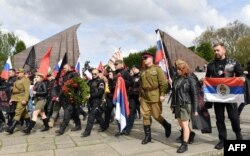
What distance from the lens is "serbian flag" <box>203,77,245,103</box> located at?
6.34m

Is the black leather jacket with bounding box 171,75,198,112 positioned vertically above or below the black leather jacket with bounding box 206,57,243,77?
below

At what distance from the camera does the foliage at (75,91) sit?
9.05 metres

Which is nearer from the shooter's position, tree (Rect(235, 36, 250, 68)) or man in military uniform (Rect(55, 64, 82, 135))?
man in military uniform (Rect(55, 64, 82, 135))

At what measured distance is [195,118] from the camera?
6.60 metres

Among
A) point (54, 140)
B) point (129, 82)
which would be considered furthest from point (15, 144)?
point (129, 82)

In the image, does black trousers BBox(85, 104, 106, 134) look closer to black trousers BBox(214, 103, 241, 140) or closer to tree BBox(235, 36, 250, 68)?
black trousers BBox(214, 103, 241, 140)

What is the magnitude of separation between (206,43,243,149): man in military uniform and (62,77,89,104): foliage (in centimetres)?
365

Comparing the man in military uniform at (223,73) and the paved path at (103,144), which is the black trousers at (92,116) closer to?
the paved path at (103,144)

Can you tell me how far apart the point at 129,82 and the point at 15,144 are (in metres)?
3.01

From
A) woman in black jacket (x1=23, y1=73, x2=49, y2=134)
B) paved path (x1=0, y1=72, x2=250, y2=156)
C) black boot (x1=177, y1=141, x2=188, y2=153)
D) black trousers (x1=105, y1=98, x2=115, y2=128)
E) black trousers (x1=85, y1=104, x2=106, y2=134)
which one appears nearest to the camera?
black boot (x1=177, y1=141, x2=188, y2=153)

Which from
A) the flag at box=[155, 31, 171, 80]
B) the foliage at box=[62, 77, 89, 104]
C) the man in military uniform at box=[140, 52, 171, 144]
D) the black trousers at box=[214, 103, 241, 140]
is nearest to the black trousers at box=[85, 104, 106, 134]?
the foliage at box=[62, 77, 89, 104]

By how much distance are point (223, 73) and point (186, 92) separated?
0.75 meters

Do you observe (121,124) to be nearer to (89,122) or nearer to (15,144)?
(89,122)

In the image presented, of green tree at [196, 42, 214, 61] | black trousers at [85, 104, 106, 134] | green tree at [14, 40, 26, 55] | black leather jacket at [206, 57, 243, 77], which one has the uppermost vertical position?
green tree at [14, 40, 26, 55]
